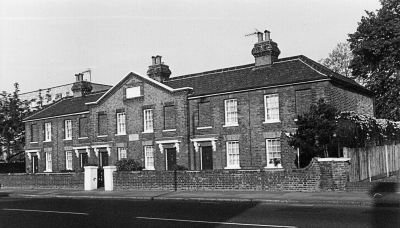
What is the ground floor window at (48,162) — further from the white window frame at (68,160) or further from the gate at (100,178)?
the gate at (100,178)

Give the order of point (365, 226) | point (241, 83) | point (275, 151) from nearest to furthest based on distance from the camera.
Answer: point (365, 226) → point (275, 151) → point (241, 83)

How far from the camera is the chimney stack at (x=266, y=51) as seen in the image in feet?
92.4

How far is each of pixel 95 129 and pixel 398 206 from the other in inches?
983

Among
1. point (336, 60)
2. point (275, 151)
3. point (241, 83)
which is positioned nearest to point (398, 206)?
point (275, 151)

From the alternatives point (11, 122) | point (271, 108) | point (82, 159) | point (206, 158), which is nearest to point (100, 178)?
point (206, 158)

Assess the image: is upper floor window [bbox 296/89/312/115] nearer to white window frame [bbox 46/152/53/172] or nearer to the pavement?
the pavement

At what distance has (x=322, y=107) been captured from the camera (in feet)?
69.2

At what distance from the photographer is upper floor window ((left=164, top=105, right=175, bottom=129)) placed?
97.9 ft

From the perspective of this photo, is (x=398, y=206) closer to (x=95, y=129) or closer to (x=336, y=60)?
(x=95, y=129)

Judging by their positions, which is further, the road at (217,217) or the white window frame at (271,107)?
the white window frame at (271,107)

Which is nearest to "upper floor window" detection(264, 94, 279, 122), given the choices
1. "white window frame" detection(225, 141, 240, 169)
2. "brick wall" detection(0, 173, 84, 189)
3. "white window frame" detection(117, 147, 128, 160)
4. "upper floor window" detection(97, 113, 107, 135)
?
"white window frame" detection(225, 141, 240, 169)

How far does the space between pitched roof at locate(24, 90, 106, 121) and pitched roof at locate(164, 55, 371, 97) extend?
9926mm

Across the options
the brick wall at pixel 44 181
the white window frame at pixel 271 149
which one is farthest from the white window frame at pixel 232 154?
the brick wall at pixel 44 181

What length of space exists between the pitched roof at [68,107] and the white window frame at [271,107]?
16714mm
